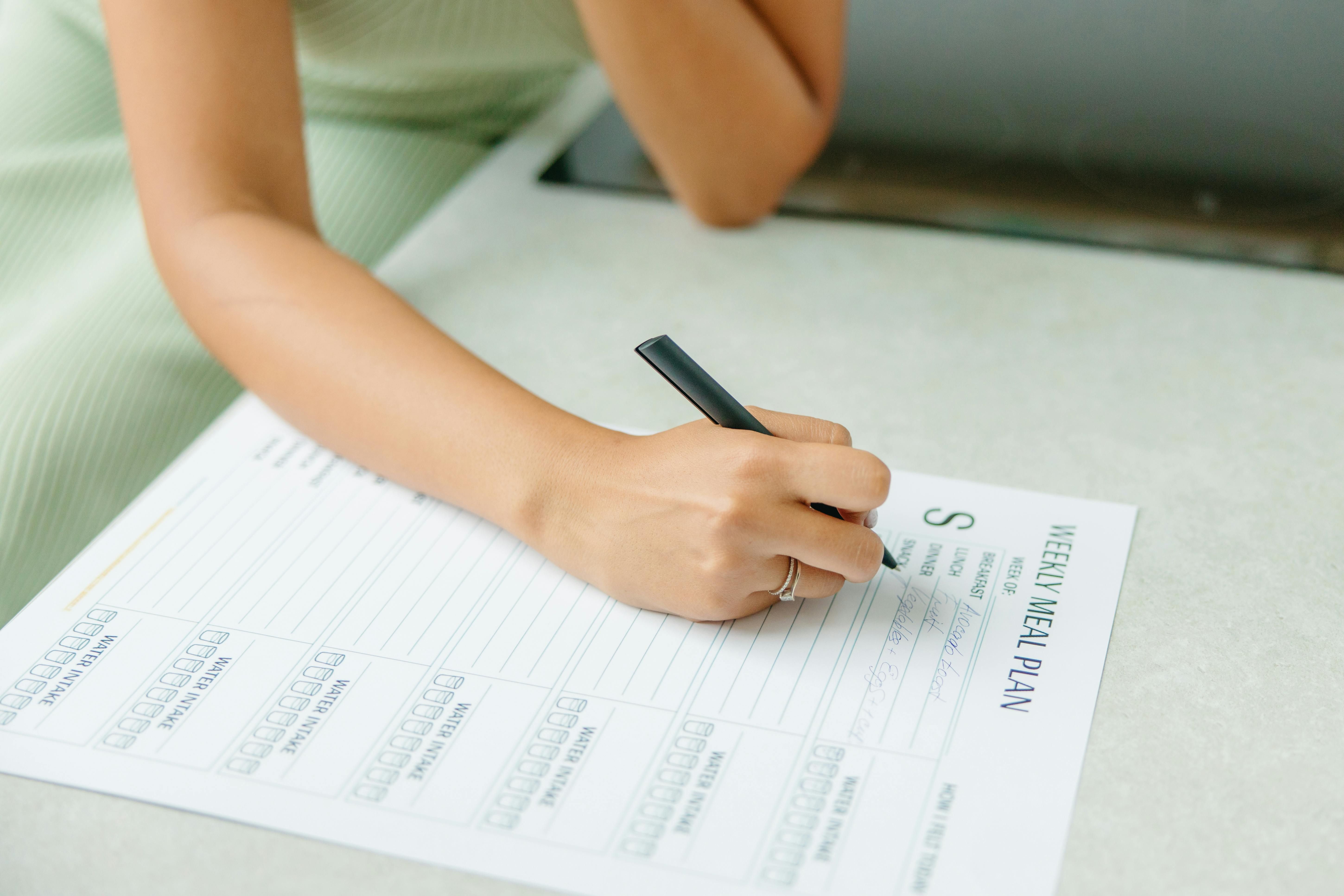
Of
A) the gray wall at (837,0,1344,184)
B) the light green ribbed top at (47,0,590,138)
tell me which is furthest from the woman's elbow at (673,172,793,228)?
the light green ribbed top at (47,0,590,138)

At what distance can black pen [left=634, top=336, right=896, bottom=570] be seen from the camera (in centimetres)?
54

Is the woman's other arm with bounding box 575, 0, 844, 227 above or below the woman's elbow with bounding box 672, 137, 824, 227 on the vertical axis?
above

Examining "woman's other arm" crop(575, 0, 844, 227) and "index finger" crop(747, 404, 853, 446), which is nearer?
"index finger" crop(747, 404, 853, 446)

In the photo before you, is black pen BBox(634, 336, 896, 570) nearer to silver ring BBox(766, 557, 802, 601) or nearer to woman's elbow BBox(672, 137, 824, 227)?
silver ring BBox(766, 557, 802, 601)

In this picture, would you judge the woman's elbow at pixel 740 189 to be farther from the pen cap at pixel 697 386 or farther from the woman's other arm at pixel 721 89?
the pen cap at pixel 697 386

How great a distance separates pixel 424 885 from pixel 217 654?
0.17 meters

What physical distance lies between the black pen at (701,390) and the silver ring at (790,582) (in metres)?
0.03

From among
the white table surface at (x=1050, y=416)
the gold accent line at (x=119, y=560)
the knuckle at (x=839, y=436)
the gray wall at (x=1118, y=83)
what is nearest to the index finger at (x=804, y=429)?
the knuckle at (x=839, y=436)

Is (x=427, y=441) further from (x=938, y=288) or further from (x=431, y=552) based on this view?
(x=938, y=288)

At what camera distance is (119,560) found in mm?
609

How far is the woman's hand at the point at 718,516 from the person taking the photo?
528 mm

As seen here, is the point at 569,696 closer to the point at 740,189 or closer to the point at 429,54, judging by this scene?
the point at 740,189

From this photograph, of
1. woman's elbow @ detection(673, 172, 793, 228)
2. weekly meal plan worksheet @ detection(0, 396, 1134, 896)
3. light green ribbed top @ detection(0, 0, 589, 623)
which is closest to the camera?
weekly meal plan worksheet @ detection(0, 396, 1134, 896)

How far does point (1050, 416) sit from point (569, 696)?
343mm
